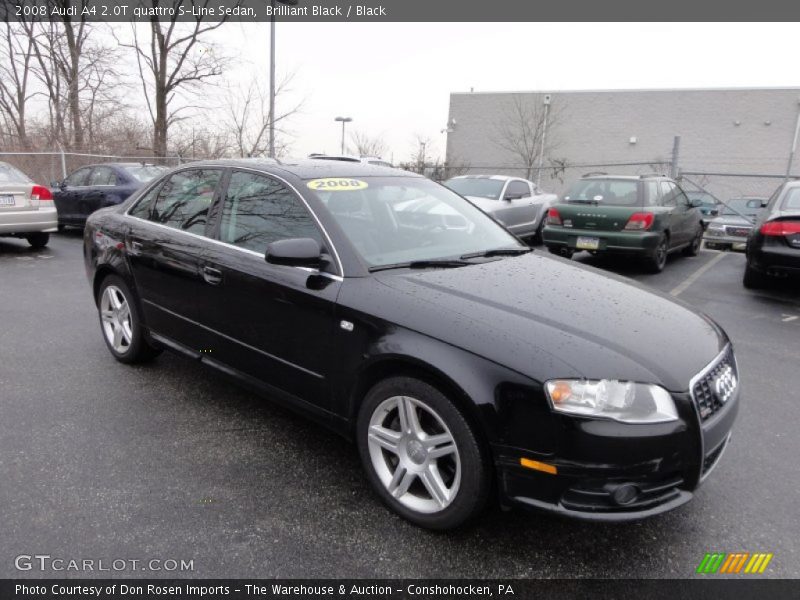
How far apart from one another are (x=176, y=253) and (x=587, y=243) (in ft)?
21.2

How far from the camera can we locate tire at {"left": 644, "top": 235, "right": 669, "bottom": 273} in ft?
27.8

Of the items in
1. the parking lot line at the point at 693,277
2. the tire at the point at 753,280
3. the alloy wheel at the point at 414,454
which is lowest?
the parking lot line at the point at 693,277

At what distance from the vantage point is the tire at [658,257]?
334 inches

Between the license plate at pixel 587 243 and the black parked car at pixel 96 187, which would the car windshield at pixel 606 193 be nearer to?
the license plate at pixel 587 243

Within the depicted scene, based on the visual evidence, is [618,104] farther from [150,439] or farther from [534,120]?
[150,439]

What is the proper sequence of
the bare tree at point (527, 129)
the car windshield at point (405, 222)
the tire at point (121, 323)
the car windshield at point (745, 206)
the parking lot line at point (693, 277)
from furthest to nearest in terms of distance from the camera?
the bare tree at point (527, 129), the car windshield at point (745, 206), the parking lot line at point (693, 277), the tire at point (121, 323), the car windshield at point (405, 222)

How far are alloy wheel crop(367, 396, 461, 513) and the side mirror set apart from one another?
0.79 metres

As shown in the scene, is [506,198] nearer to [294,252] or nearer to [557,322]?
[294,252]

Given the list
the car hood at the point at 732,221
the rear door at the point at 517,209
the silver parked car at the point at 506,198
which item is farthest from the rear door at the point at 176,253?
the car hood at the point at 732,221

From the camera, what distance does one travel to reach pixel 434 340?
2.37 metres

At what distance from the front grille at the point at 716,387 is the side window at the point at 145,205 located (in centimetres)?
374

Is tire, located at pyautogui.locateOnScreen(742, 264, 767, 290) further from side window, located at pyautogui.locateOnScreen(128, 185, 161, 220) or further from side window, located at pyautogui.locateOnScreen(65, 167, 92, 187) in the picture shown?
side window, located at pyautogui.locateOnScreen(65, 167, 92, 187)

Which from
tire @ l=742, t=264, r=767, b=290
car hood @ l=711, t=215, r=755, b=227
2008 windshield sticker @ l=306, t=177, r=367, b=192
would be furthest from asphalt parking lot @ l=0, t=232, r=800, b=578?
car hood @ l=711, t=215, r=755, b=227

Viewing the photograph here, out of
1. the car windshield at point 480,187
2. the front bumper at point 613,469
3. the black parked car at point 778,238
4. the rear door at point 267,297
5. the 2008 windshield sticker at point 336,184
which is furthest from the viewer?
the car windshield at point 480,187
